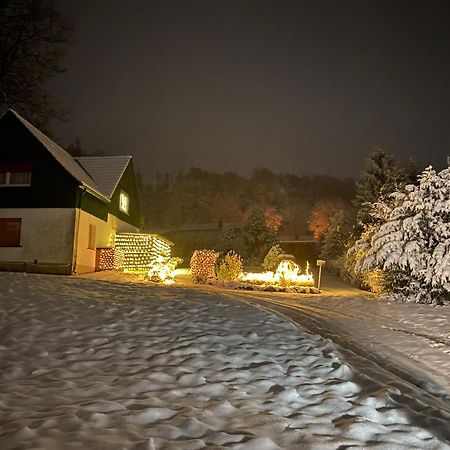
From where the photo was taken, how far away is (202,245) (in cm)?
4356

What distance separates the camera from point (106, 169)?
28.4 meters

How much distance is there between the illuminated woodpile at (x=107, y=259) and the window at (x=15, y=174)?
16.5ft

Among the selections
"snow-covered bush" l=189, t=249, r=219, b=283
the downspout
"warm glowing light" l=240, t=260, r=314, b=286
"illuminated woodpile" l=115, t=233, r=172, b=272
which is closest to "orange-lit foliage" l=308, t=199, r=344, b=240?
"illuminated woodpile" l=115, t=233, r=172, b=272

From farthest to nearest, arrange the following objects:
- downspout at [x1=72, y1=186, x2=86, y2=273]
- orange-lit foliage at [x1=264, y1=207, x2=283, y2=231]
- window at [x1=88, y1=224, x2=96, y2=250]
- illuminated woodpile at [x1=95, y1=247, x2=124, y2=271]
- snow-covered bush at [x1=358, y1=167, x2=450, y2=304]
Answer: orange-lit foliage at [x1=264, y1=207, x2=283, y2=231] → illuminated woodpile at [x1=95, y1=247, x2=124, y2=271] → window at [x1=88, y1=224, x2=96, y2=250] → downspout at [x1=72, y1=186, x2=86, y2=273] → snow-covered bush at [x1=358, y1=167, x2=450, y2=304]


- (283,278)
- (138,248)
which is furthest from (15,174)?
(283,278)

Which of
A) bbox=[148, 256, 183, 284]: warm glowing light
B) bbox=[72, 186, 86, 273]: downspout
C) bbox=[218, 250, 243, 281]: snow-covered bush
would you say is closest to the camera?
bbox=[148, 256, 183, 284]: warm glowing light

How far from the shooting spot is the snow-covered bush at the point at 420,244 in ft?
49.1

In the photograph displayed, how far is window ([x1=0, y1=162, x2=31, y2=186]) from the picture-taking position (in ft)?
73.1

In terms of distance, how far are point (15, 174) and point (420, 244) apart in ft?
61.0

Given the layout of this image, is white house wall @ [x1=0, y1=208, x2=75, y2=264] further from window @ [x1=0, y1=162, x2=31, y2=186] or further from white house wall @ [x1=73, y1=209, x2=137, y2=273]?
window @ [x1=0, y1=162, x2=31, y2=186]

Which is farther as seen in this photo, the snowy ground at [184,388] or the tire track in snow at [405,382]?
the tire track in snow at [405,382]

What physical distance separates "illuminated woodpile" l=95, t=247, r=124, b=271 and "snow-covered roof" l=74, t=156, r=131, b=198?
11.0 ft

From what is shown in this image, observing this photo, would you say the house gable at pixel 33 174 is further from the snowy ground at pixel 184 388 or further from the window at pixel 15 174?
the snowy ground at pixel 184 388

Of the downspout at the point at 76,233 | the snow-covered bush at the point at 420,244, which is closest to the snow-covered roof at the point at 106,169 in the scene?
the downspout at the point at 76,233
